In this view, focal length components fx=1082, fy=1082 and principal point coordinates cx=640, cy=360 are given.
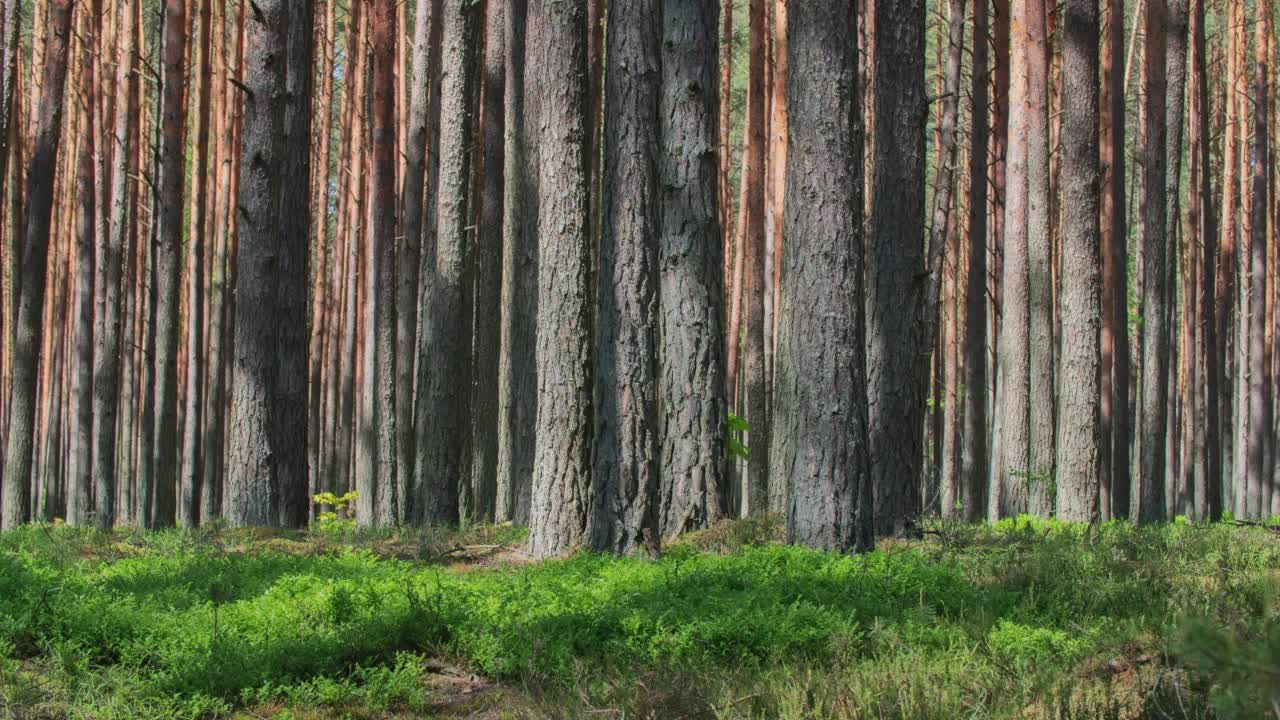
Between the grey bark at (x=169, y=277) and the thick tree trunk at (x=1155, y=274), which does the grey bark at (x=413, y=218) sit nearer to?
the grey bark at (x=169, y=277)

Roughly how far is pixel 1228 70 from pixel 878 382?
2629 centimetres

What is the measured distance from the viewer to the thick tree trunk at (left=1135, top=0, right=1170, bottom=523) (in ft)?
50.7

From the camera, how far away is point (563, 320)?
8477 millimetres

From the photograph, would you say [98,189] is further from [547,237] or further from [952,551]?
[952,551]

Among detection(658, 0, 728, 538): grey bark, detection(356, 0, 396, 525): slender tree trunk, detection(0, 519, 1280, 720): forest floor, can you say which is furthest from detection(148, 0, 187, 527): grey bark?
detection(658, 0, 728, 538): grey bark

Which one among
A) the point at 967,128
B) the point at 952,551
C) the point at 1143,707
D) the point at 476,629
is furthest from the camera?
the point at 967,128

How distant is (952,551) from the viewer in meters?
7.80

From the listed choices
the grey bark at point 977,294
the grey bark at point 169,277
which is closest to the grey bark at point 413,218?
the grey bark at point 169,277

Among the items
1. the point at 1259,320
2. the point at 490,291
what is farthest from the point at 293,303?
the point at 1259,320

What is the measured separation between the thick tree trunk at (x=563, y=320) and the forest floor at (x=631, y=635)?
106 centimetres

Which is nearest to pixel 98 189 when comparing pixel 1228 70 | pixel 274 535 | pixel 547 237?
pixel 274 535

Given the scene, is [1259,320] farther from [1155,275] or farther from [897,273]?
[897,273]

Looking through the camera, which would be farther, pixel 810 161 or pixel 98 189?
pixel 98 189

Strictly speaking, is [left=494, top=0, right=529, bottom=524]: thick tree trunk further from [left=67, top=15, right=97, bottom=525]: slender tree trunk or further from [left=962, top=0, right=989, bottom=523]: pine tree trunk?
[left=962, top=0, right=989, bottom=523]: pine tree trunk
